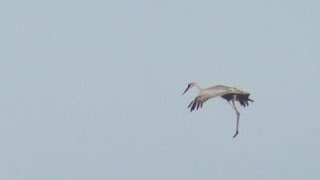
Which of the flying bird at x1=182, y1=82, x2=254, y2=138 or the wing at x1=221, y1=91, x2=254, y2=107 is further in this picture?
the wing at x1=221, y1=91, x2=254, y2=107

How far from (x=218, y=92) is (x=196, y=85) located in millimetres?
4894

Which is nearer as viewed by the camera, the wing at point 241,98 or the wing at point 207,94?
the wing at point 207,94

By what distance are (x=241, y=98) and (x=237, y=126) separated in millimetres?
3661

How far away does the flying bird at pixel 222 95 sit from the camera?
64.9 m

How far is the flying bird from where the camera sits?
2557 inches

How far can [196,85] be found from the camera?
7238cm

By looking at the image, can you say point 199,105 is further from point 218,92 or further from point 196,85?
point 196,85

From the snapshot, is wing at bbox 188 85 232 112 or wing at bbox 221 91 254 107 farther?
wing at bbox 221 91 254 107

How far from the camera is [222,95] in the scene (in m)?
69.2

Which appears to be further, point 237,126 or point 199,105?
point 237,126

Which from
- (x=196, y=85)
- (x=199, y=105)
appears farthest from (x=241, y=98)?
(x=199, y=105)

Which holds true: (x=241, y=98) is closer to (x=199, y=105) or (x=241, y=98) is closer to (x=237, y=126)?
(x=237, y=126)

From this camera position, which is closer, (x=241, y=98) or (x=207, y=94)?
(x=207, y=94)

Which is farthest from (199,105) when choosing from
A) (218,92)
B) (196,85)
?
(196,85)
